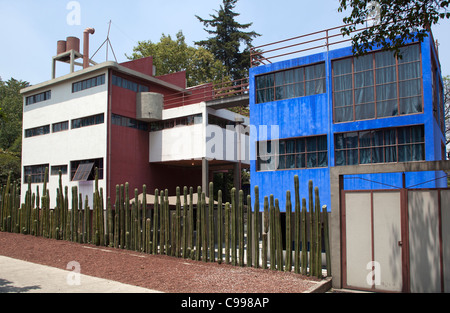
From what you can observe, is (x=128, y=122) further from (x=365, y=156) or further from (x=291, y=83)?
(x=365, y=156)

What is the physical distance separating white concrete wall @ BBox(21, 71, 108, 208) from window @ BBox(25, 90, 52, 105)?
0.28m

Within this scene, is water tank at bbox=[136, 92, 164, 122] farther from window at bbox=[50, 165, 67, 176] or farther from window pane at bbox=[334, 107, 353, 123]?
window pane at bbox=[334, 107, 353, 123]

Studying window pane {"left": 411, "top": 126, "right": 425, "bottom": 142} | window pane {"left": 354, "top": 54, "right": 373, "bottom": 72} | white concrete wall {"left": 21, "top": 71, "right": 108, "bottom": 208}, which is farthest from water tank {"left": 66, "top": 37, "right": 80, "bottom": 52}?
window pane {"left": 411, "top": 126, "right": 425, "bottom": 142}

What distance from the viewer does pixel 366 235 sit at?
9.55 m

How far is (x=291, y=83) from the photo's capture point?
19312mm

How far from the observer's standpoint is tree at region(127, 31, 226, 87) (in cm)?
4056

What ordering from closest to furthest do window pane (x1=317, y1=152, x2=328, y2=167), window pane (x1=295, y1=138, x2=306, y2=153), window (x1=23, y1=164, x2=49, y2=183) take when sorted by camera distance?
window pane (x1=317, y1=152, x2=328, y2=167) < window pane (x1=295, y1=138, x2=306, y2=153) < window (x1=23, y1=164, x2=49, y2=183)

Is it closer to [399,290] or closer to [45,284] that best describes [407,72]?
[399,290]

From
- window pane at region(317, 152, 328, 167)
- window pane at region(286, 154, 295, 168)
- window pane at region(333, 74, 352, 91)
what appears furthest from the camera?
window pane at region(286, 154, 295, 168)

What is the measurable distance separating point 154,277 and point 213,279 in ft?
4.82

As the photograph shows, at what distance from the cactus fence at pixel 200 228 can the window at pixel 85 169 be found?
460cm

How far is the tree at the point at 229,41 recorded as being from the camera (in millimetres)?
44688

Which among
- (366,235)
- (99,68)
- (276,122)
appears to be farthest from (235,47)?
(366,235)
